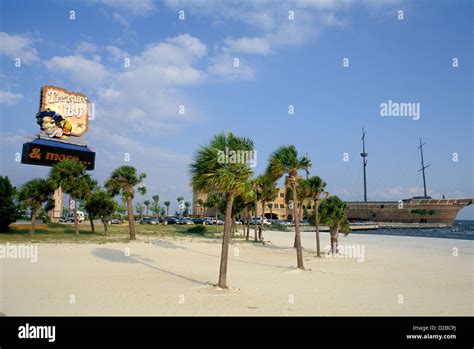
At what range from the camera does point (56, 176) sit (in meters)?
36.7

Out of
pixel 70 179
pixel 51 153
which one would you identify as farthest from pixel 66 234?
pixel 51 153

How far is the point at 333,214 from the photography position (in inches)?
1156

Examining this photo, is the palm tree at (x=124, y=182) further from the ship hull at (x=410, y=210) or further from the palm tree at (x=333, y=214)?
the ship hull at (x=410, y=210)

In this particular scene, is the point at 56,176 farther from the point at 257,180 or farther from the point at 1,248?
the point at 257,180

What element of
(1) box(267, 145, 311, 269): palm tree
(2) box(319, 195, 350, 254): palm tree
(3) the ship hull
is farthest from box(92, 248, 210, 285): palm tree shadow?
(3) the ship hull

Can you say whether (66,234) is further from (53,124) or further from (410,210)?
(410,210)

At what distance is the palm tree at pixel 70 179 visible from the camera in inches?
1455

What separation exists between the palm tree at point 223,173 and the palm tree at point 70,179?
1116 inches

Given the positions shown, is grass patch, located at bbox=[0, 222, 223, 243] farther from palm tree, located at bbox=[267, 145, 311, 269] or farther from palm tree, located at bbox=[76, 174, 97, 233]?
palm tree, located at bbox=[267, 145, 311, 269]

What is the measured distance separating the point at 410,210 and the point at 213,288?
148 m

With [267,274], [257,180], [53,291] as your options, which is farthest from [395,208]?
[53,291]

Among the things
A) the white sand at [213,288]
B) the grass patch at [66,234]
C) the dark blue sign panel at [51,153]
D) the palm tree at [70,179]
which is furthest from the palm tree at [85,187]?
the white sand at [213,288]

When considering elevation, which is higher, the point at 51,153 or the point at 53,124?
the point at 53,124
